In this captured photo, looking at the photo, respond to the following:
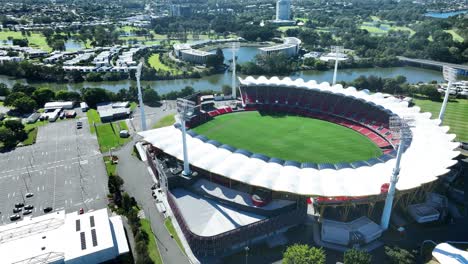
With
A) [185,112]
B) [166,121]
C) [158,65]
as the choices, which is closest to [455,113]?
[185,112]

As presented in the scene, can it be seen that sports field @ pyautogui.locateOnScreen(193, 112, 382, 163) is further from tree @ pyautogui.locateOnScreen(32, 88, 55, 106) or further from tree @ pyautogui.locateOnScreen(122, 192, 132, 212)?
tree @ pyautogui.locateOnScreen(32, 88, 55, 106)

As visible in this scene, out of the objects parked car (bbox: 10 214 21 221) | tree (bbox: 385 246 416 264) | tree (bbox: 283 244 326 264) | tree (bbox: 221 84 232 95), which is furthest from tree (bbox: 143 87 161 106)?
tree (bbox: 385 246 416 264)

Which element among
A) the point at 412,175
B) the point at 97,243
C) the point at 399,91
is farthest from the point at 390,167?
the point at 399,91

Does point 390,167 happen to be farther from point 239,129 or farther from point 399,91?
point 399,91

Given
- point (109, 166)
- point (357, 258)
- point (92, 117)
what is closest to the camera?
point (357, 258)

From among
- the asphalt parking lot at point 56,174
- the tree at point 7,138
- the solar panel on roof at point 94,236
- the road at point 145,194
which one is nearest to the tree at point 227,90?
the road at point 145,194

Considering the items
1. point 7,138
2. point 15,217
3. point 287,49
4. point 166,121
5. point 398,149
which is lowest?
point 15,217

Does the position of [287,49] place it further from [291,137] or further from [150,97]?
[291,137]
